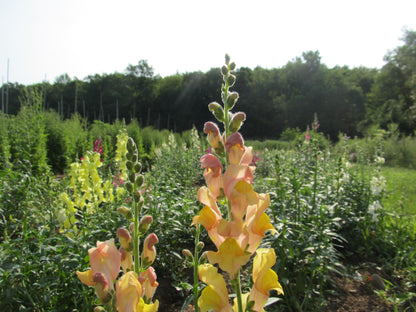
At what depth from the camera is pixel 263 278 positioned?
0.78 m

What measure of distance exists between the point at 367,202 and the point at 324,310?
2235 mm

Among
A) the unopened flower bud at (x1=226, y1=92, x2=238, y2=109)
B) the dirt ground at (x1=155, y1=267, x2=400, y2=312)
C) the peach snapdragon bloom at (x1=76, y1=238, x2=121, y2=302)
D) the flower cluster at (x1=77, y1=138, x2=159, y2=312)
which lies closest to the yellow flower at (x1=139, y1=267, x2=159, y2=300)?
the flower cluster at (x1=77, y1=138, x2=159, y2=312)

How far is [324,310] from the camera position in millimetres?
2457

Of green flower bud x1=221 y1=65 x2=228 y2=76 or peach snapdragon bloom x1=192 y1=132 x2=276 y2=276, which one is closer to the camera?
peach snapdragon bloom x1=192 y1=132 x2=276 y2=276

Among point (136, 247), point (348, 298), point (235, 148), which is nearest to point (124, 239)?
point (136, 247)

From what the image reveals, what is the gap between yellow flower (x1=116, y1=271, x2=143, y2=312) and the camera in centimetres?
66

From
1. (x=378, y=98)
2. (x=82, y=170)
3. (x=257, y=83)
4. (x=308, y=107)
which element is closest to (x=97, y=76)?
(x=257, y=83)

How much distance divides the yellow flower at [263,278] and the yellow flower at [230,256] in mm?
115

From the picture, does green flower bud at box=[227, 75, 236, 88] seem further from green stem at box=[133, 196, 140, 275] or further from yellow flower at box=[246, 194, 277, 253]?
green stem at box=[133, 196, 140, 275]

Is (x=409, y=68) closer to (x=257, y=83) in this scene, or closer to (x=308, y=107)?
(x=308, y=107)

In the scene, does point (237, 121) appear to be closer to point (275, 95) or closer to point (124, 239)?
point (124, 239)

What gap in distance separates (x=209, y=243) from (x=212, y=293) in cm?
284

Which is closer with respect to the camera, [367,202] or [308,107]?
[367,202]

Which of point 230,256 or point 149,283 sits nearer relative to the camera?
point 230,256
